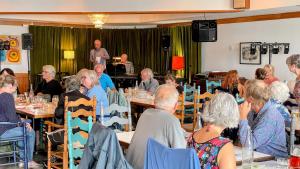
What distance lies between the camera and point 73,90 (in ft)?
21.1

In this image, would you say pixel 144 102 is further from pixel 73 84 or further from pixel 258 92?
pixel 258 92

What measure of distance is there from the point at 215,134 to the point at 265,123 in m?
1.17

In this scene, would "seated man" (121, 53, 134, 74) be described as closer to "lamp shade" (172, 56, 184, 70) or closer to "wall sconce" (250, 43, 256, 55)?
"lamp shade" (172, 56, 184, 70)

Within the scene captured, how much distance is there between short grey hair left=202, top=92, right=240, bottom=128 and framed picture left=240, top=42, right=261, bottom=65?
9.61 m

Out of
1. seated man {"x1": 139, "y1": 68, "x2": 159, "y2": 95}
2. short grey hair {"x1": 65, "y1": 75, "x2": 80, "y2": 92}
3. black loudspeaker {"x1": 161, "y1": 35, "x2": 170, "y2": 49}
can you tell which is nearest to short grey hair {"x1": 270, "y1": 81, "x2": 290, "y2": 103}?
short grey hair {"x1": 65, "y1": 75, "x2": 80, "y2": 92}

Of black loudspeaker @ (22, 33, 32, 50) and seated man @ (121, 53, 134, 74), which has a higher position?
black loudspeaker @ (22, 33, 32, 50)

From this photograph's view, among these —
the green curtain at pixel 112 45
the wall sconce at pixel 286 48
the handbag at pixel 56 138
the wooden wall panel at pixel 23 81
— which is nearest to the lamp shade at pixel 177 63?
the green curtain at pixel 112 45

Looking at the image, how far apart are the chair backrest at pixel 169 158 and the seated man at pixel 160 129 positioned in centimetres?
54

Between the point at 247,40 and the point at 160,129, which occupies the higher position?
the point at 247,40

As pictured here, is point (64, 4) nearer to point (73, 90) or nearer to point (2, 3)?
point (2, 3)

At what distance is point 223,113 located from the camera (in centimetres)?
325

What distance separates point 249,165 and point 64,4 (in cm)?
735

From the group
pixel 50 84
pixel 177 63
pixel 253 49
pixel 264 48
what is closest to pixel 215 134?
pixel 50 84

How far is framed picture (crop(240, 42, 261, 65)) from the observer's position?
41.3ft
